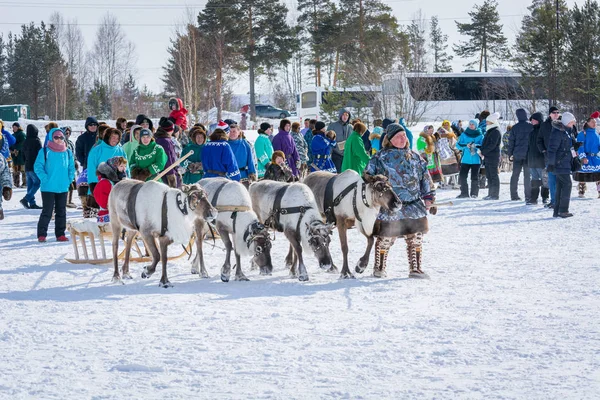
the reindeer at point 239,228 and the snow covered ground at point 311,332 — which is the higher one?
the reindeer at point 239,228

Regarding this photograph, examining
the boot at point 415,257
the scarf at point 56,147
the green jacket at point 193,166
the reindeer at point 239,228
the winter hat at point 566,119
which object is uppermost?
the winter hat at point 566,119

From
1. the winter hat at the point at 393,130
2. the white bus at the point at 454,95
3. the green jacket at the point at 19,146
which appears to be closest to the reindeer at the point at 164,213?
the winter hat at the point at 393,130

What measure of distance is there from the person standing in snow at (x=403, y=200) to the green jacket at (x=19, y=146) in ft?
48.9

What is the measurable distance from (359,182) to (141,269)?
2.69m

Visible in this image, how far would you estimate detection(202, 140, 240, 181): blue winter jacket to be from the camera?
9.90 metres

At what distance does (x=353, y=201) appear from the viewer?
8.66 metres

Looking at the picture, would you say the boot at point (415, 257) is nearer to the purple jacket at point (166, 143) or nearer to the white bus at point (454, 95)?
the purple jacket at point (166, 143)

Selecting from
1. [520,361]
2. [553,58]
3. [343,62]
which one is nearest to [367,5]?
[343,62]

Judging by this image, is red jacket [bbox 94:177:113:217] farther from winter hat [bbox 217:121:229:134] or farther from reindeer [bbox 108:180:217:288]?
winter hat [bbox 217:121:229:134]

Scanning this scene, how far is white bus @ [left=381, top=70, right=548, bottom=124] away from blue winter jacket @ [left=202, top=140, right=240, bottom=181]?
95.0 ft

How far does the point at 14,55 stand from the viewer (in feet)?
205

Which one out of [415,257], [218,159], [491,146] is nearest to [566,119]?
[491,146]

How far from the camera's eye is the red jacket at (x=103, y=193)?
9539mm

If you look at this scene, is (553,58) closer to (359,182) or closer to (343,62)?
(343,62)
